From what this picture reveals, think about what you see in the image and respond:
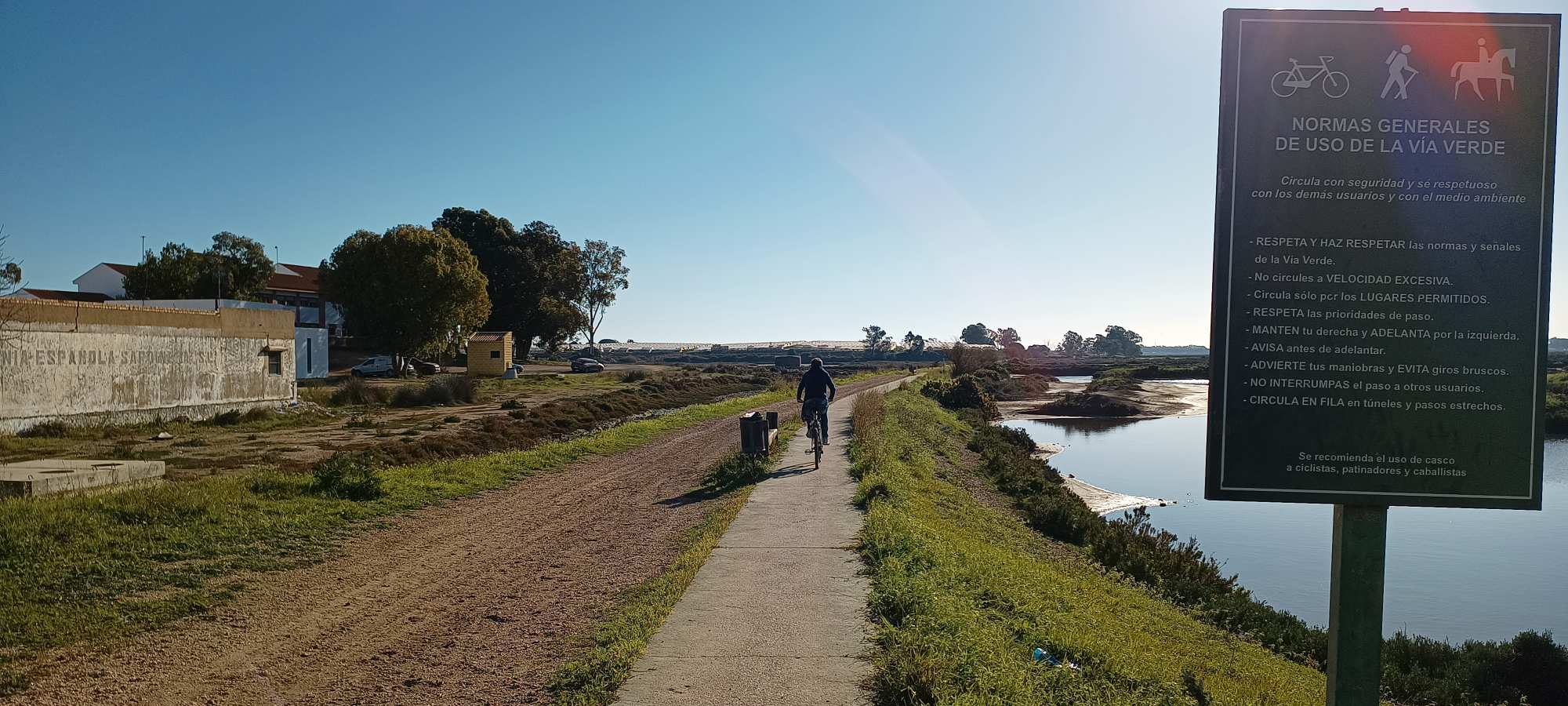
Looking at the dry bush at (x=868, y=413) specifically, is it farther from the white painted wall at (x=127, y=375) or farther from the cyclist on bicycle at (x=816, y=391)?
the white painted wall at (x=127, y=375)

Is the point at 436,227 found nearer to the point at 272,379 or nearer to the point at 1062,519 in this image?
the point at 272,379

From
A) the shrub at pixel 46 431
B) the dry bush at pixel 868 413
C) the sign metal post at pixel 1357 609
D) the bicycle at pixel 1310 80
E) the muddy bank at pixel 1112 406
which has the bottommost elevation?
the muddy bank at pixel 1112 406

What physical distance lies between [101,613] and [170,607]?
441 mm

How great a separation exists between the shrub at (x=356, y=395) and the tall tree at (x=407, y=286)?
11.7 metres

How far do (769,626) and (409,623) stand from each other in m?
2.92

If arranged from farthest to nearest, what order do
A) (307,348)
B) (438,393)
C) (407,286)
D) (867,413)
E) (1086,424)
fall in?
(407,286), (1086,424), (307,348), (438,393), (867,413)

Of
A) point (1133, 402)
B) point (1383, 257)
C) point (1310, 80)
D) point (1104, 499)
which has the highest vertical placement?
point (1310, 80)

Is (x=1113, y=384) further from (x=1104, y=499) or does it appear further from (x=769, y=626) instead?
(x=769, y=626)

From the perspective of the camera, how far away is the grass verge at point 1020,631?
5.28 meters

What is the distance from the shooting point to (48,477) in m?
11.3

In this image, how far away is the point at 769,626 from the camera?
6.29 metres

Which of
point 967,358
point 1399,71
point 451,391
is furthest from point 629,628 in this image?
point 967,358

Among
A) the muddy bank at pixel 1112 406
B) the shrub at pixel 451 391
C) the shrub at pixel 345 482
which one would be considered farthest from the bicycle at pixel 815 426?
the muddy bank at pixel 1112 406

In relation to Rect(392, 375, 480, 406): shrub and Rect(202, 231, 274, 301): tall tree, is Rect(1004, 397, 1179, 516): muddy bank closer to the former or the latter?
Rect(392, 375, 480, 406): shrub
